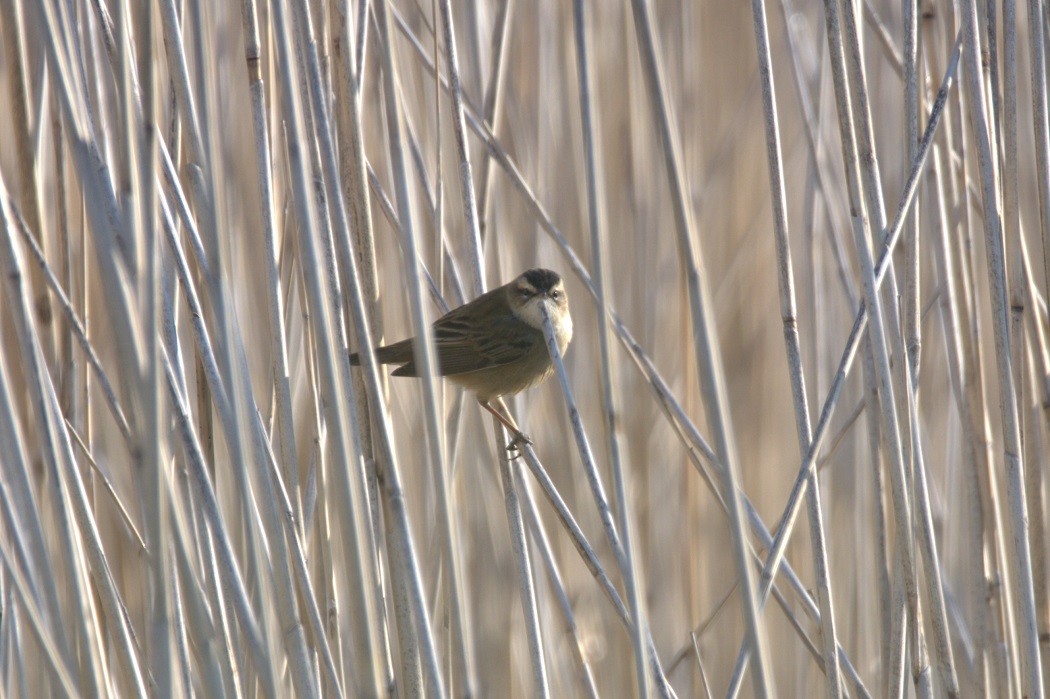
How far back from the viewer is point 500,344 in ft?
8.68

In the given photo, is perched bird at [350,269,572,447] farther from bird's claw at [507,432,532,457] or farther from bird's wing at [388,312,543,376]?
bird's claw at [507,432,532,457]

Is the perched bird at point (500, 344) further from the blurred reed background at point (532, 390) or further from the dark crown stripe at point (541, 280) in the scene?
the blurred reed background at point (532, 390)

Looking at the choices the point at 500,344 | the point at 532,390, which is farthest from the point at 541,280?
the point at 532,390

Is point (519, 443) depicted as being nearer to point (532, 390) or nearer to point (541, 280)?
point (541, 280)

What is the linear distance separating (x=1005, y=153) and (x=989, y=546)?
35.1 inches

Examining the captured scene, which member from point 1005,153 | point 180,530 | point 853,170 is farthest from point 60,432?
point 1005,153

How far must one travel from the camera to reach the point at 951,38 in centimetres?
253

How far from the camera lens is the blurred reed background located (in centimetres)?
140

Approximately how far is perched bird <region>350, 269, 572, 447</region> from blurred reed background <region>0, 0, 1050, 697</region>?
0.38 ft

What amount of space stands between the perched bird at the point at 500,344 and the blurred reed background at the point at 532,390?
0.38ft

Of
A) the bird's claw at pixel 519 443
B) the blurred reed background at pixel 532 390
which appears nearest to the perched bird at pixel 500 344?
the blurred reed background at pixel 532 390

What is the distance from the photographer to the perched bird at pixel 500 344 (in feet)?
8.55

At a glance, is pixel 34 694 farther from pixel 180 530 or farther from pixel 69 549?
pixel 180 530

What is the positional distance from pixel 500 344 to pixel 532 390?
614 millimetres
